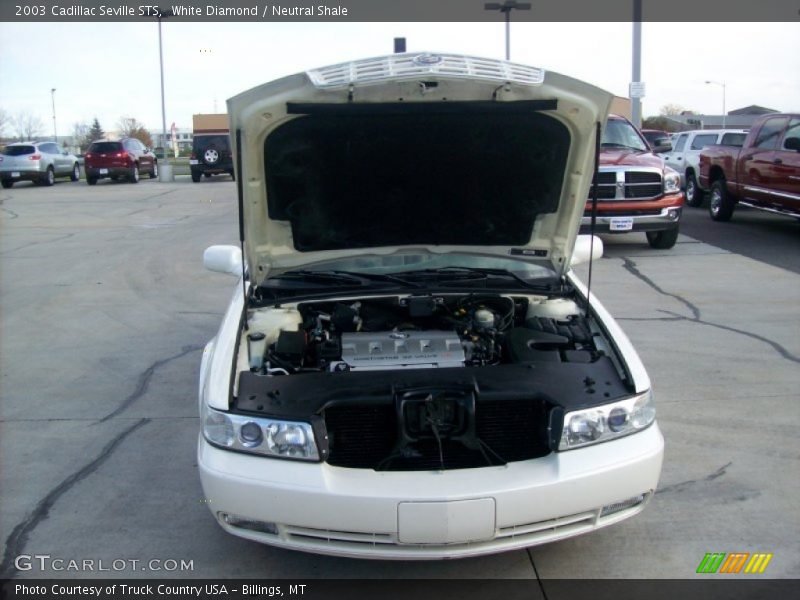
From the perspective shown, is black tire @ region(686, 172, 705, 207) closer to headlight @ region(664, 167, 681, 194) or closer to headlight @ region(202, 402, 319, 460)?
headlight @ region(664, 167, 681, 194)

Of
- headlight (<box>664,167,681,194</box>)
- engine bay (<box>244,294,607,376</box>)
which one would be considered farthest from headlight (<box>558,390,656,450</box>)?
headlight (<box>664,167,681,194</box>)

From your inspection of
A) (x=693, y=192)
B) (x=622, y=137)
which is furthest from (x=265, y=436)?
(x=693, y=192)

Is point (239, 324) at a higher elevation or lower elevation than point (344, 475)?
higher

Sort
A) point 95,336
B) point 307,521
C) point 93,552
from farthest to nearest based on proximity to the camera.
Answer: point 95,336 → point 93,552 → point 307,521

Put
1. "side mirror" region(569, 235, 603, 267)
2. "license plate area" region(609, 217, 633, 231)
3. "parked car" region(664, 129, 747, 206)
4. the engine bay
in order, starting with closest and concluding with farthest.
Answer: the engine bay
"side mirror" region(569, 235, 603, 267)
"license plate area" region(609, 217, 633, 231)
"parked car" region(664, 129, 747, 206)

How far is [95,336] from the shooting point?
7.40 m

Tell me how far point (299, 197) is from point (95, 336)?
4.13 meters

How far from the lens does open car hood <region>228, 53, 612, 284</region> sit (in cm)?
338

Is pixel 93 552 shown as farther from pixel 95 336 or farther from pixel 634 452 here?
pixel 95 336

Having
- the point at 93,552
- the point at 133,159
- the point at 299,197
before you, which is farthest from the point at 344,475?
the point at 133,159

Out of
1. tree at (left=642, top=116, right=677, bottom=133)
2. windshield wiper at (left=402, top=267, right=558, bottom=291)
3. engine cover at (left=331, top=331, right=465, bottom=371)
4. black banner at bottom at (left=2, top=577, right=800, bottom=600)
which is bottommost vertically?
black banner at bottom at (left=2, top=577, right=800, bottom=600)

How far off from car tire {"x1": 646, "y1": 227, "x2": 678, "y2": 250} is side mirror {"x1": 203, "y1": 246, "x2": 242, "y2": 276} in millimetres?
8763

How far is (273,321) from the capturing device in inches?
164

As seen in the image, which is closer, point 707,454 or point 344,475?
point 344,475
